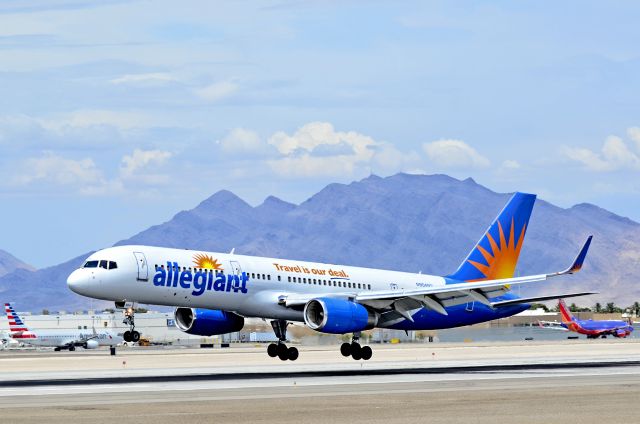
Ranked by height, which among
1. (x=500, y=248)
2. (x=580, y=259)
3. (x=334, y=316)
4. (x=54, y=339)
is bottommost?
(x=334, y=316)

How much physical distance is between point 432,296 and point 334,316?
23.8 feet

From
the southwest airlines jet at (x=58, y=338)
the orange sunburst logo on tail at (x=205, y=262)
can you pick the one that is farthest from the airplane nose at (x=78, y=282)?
the southwest airlines jet at (x=58, y=338)

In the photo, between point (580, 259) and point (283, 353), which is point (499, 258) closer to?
point (580, 259)

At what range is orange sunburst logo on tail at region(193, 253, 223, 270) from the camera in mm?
64812

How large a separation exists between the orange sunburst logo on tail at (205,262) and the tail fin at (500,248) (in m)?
19.6

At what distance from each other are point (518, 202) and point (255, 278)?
872 inches

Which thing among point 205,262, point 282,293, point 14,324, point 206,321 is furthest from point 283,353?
point 14,324

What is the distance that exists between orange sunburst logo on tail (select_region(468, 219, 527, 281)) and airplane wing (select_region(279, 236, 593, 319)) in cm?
891

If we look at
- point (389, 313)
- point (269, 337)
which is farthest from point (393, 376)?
point (269, 337)

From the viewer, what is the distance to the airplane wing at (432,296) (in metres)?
66.7

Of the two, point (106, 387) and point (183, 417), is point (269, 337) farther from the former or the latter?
point (183, 417)

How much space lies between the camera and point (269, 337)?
185000 millimetres

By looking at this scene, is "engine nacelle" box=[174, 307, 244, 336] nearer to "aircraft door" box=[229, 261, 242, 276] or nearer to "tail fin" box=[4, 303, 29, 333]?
"aircraft door" box=[229, 261, 242, 276]

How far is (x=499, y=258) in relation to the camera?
3145 inches
